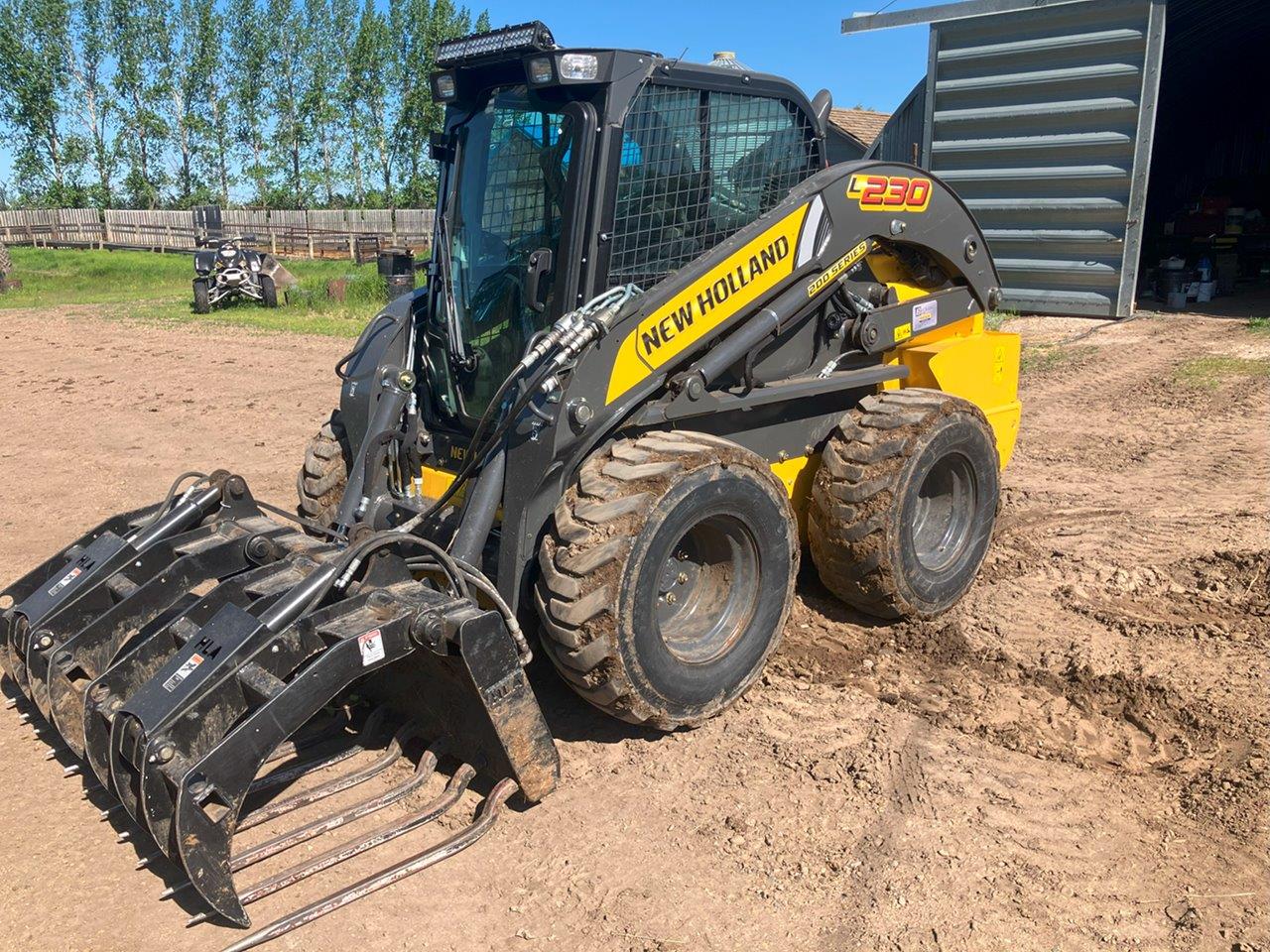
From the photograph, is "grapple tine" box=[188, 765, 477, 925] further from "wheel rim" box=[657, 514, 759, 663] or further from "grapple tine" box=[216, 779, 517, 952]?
"wheel rim" box=[657, 514, 759, 663]

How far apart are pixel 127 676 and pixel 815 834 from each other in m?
2.34

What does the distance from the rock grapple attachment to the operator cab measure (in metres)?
1.03

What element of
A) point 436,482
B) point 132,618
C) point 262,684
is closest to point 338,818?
point 262,684

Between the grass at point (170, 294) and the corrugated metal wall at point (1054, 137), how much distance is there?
896 cm

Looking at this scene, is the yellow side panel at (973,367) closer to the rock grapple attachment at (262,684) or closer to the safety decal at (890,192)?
the safety decal at (890,192)

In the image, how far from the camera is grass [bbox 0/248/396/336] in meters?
17.1

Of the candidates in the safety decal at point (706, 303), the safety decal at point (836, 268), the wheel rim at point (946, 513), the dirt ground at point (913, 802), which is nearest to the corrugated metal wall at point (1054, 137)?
the dirt ground at point (913, 802)

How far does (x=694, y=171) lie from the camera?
431 centimetres

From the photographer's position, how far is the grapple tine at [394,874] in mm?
2986

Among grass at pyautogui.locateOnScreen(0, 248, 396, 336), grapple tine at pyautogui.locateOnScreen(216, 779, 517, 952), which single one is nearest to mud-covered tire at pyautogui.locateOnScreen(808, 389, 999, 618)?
grapple tine at pyautogui.locateOnScreen(216, 779, 517, 952)

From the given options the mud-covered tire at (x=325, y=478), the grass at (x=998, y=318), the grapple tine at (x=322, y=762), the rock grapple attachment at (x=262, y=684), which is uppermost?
the grass at (x=998, y=318)

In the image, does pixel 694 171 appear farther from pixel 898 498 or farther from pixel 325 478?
pixel 325 478

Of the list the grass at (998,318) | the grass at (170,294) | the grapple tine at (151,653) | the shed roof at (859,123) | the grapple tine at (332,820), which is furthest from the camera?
the shed roof at (859,123)

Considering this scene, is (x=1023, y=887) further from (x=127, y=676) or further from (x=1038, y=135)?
(x=1038, y=135)
